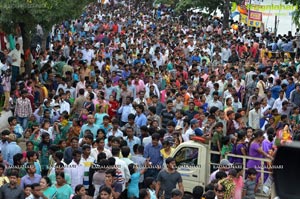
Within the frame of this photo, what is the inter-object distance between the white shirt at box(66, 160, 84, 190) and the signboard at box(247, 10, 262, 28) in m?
25.1

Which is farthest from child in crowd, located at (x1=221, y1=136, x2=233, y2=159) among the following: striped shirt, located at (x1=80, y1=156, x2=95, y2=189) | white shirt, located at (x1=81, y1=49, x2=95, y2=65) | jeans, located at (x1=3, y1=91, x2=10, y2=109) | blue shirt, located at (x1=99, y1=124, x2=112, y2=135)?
white shirt, located at (x1=81, y1=49, x2=95, y2=65)

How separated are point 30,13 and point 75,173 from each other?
343 inches

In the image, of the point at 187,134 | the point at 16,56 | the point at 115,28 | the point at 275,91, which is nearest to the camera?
the point at 187,134

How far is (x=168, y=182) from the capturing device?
363 inches

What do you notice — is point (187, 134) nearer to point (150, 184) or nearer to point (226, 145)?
point (226, 145)

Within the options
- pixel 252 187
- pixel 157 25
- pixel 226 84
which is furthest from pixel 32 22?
pixel 157 25

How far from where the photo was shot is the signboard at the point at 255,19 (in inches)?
1316

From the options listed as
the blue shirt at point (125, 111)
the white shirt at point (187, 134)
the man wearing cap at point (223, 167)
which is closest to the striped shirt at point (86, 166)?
the man wearing cap at point (223, 167)

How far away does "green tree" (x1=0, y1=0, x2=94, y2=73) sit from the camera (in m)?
16.9

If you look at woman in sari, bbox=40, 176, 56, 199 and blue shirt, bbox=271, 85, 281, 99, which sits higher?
blue shirt, bbox=271, 85, 281, 99

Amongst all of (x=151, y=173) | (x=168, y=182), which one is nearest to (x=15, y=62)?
(x=151, y=173)

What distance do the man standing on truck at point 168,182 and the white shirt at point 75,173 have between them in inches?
40.4

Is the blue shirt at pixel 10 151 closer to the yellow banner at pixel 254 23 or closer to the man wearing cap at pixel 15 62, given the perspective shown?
the man wearing cap at pixel 15 62

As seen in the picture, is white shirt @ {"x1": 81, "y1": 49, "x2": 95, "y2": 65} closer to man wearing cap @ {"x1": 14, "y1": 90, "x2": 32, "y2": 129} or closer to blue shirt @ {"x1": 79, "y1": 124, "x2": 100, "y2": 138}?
man wearing cap @ {"x1": 14, "y1": 90, "x2": 32, "y2": 129}
